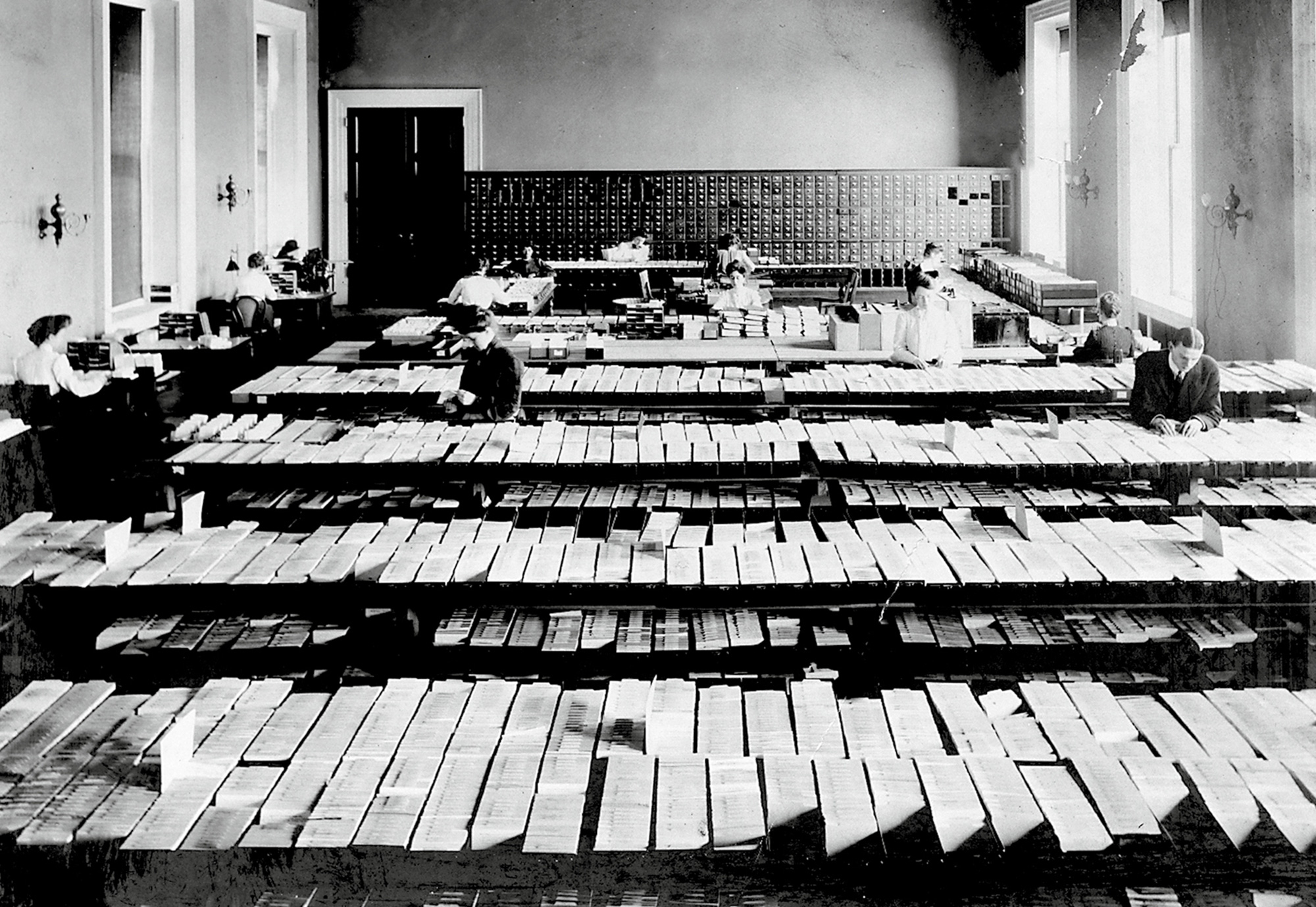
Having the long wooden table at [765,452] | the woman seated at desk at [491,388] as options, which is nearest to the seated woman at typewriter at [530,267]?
the woman seated at desk at [491,388]

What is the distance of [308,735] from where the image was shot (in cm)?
367

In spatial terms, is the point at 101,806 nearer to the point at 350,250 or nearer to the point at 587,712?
the point at 587,712

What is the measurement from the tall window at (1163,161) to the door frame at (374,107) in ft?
26.4

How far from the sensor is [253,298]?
12609 mm

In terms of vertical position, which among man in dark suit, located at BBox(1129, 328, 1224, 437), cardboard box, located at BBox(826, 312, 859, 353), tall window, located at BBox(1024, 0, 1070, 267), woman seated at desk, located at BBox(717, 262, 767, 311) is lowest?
man in dark suit, located at BBox(1129, 328, 1224, 437)

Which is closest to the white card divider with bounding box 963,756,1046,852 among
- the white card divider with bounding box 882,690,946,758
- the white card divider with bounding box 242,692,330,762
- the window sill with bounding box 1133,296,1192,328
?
the white card divider with bounding box 882,690,946,758

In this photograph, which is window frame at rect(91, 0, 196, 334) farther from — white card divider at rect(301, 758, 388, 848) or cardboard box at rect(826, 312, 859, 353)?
white card divider at rect(301, 758, 388, 848)

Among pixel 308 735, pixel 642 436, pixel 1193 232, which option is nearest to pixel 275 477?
pixel 642 436

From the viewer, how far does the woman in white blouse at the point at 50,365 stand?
27.5 ft

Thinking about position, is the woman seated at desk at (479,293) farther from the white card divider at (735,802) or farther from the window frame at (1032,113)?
the white card divider at (735,802)

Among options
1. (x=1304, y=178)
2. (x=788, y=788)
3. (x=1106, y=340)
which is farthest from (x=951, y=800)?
(x=1106, y=340)

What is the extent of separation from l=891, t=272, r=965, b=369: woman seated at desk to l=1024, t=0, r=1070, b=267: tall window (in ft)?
21.0

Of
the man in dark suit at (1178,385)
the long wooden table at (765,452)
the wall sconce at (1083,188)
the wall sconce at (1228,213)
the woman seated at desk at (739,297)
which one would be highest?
the wall sconce at (1083,188)

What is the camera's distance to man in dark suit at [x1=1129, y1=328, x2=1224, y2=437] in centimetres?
722
